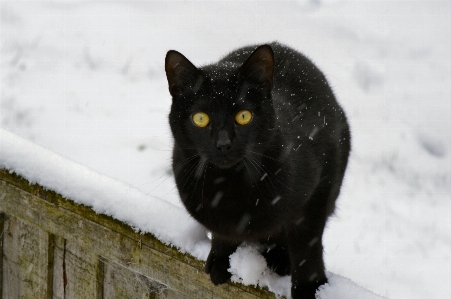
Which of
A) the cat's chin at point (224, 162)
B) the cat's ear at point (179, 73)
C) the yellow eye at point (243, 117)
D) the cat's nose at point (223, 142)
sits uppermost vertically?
the cat's ear at point (179, 73)

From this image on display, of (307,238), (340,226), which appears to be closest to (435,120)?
(340,226)

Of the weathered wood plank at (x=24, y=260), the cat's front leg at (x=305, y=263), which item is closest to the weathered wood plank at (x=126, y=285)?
Answer: the weathered wood plank at (x=24, y=260)

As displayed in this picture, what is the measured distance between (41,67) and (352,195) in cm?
251

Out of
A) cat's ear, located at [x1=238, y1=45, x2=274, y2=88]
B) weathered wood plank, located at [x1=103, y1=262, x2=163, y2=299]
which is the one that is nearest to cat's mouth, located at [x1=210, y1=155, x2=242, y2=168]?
cat's ear, located at [x1=238, y1=45, x2=274, y2=88]

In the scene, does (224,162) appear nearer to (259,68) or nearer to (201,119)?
(201,119)

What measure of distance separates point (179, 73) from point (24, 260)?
1.06 metres

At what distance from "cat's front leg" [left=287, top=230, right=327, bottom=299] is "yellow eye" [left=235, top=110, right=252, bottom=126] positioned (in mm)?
407

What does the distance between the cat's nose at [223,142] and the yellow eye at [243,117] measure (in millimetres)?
74

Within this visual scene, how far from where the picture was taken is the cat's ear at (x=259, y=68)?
5.61 feet

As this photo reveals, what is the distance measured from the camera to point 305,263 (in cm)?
181

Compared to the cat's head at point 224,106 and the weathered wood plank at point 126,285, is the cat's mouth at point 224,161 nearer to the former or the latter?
the cat's head at point 224,106

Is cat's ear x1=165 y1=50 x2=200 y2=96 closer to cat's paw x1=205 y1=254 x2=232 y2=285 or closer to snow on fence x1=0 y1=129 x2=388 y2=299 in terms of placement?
snow on fence x1=0 y1=129 x2=388 y2=299

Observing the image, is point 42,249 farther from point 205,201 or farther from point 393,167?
point 393,167

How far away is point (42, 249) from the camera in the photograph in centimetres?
218
